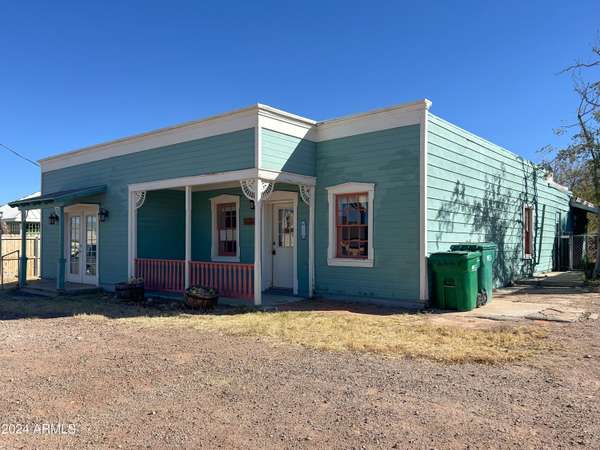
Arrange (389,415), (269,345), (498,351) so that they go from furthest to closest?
(269,345) < (498,351) < (389,415)

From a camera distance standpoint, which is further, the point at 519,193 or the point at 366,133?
the point at 519,193

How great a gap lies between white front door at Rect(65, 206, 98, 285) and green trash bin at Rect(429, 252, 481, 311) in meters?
9.62

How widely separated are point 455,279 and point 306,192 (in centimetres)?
374

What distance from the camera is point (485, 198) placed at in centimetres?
1223

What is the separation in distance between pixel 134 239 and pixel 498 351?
972cm

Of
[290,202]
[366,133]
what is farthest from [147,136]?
[366,133]

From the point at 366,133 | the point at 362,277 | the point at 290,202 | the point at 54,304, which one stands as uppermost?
the point at 366,133

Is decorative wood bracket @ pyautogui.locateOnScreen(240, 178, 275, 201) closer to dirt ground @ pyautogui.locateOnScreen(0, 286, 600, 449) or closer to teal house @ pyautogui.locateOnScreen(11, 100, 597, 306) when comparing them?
teal house @ pyautogui.locateOnScreen(11, 100, 597, 306)

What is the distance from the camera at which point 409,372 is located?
5.28 meters

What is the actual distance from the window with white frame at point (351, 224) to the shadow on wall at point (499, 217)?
1434 millimetres

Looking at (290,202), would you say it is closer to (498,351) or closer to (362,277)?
(362,277)

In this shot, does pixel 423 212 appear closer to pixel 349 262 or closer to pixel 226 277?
pixel 349 262

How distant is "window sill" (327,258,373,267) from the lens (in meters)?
10.2

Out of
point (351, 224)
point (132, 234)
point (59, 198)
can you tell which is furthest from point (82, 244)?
point (351, 224)
